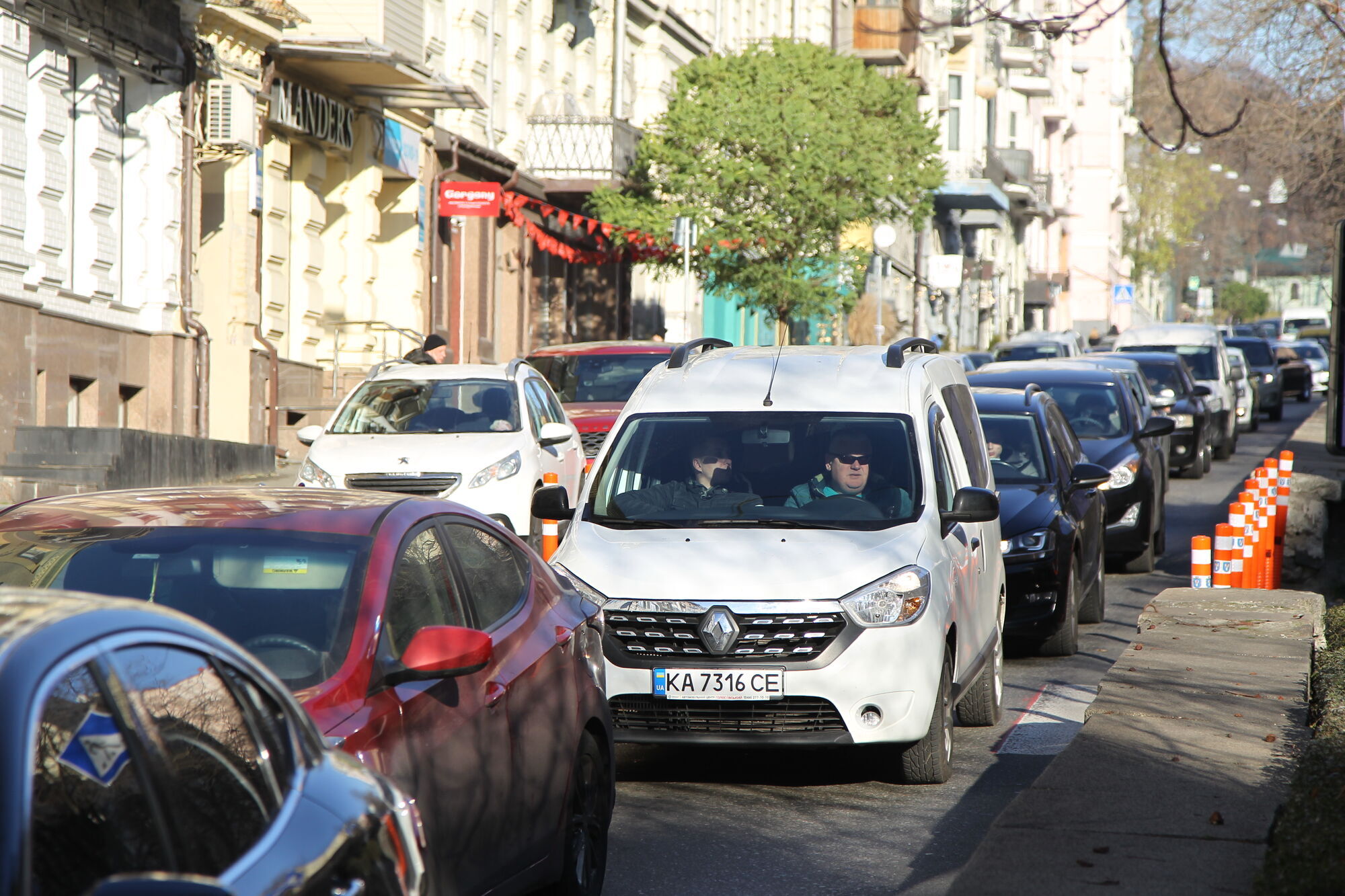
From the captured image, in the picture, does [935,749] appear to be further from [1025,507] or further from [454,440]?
[454,440]

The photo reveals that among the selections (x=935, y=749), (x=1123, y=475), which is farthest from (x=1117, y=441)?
(x=935, y=749)

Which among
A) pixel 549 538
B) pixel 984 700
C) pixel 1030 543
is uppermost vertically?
pixel 1030 543

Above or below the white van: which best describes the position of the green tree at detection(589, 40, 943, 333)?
above

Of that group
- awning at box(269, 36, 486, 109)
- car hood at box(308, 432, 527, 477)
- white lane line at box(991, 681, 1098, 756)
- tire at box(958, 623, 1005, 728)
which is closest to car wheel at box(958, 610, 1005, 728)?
tire at box(958, 623, 1005, 728)

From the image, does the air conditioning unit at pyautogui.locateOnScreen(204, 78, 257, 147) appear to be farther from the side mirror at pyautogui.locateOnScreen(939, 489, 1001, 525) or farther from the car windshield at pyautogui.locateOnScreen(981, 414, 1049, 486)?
the side mirror at pyautogui.locateOnScreen(939, 489, 1001, 525)

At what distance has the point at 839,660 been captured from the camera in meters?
7.52

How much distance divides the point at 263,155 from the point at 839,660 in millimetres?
18881

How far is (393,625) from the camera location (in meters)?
5.02

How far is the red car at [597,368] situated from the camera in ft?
66.0

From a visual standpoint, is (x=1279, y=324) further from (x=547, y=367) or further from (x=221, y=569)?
(x=221, y=569)

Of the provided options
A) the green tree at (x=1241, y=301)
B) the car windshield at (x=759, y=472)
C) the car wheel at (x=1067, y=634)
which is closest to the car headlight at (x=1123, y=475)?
the car wheel at (x=1067, y=634)

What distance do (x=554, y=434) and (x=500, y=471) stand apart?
0.54 meters

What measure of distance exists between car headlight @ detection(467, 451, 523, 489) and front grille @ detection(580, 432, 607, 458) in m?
3.32

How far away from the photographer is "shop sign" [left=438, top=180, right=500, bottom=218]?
1152 inches
